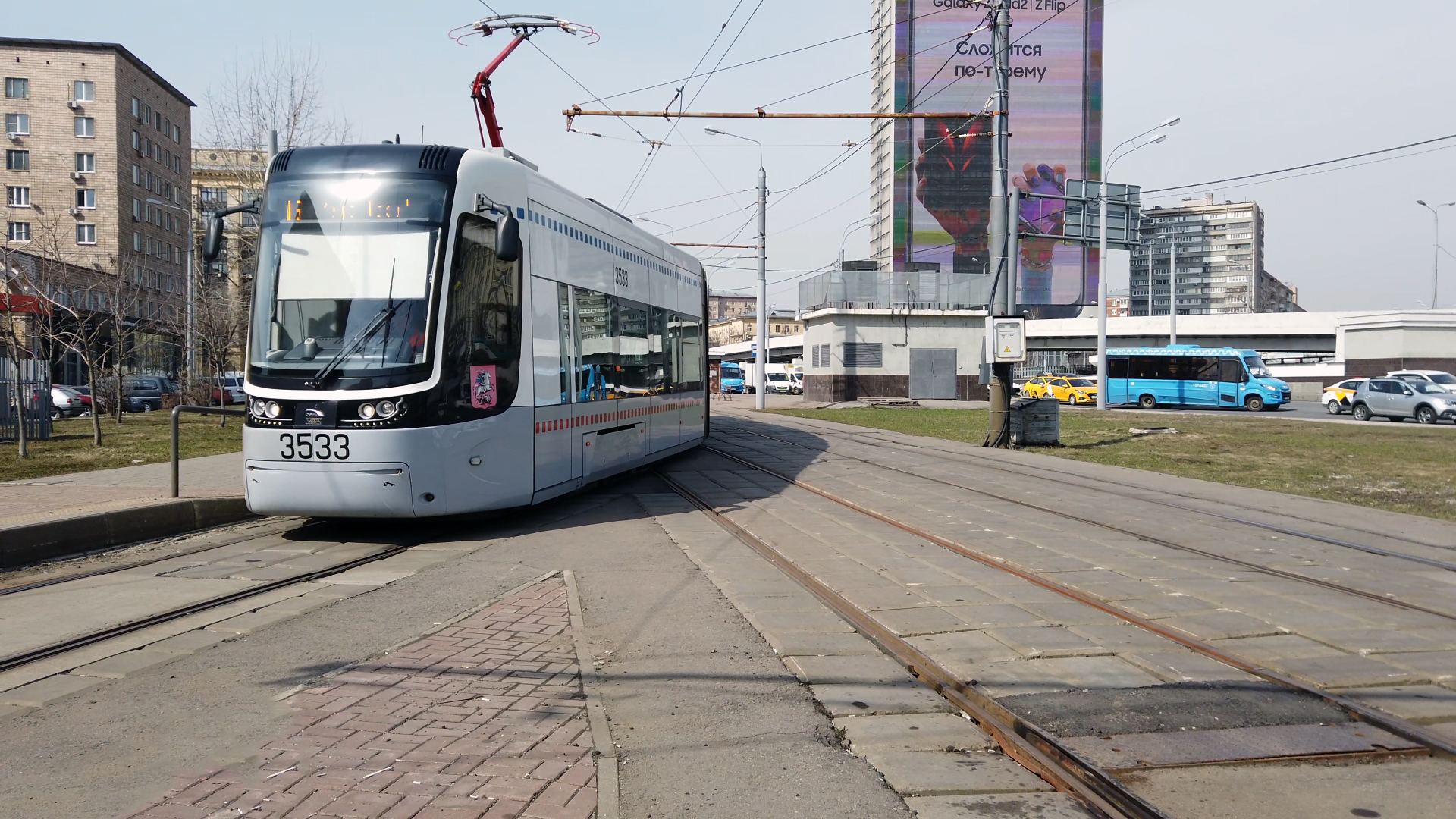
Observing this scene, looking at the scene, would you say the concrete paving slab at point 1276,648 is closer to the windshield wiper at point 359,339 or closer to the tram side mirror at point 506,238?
the tram side mirror at point 506,238

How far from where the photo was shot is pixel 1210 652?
558 centimetres

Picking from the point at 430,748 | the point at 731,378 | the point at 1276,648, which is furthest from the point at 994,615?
the point at 731,378

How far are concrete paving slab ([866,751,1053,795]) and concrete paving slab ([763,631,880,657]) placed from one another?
1.47m

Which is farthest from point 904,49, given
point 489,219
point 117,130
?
point 489,219

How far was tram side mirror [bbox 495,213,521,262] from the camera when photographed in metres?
8.91

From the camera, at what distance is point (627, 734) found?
169 inches

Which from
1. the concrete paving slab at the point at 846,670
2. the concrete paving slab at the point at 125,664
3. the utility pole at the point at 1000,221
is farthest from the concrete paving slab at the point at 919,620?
the utility pole at the point at 1000,221

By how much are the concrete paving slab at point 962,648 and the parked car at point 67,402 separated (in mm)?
37427

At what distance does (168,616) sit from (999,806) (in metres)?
5.20

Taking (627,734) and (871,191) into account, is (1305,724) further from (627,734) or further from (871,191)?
(871,191)

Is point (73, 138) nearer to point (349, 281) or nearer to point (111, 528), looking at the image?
point (111, 528)

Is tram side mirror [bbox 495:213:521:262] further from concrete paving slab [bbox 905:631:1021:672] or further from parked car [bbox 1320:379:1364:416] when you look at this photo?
parked car [bbox 1320:379:1364:416]

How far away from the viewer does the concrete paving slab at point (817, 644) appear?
559 centimetres

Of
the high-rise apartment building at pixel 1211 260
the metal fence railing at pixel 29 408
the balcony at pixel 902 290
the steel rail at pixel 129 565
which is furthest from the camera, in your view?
the high-rise apartment building at pixel 1211 260
